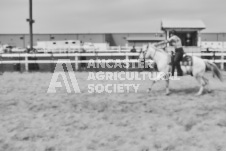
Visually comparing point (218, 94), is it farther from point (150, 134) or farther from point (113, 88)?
point (150, 134)

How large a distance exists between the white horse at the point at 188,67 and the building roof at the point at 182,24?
18.8 m

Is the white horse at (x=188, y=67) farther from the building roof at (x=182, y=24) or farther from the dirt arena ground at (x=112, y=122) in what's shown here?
the building roof at (x=182, y=24)

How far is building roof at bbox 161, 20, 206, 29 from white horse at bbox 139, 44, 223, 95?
1885 cm

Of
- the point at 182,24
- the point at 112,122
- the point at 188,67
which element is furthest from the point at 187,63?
the point at 182,24

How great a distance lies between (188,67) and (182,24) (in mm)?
21684

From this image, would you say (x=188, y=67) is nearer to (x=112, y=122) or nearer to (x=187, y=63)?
(x=187, y=63)

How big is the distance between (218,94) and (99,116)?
4412mm

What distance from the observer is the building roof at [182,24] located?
2688 cm

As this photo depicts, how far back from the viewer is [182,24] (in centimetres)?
2866

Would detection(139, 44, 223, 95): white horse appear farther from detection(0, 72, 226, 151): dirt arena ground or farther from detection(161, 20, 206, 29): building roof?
detection(161, 20, 206, 29): building roof

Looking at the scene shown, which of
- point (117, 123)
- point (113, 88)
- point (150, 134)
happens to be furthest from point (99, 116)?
point (113, 88)

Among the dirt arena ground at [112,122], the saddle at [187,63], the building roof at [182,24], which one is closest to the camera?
the dirt arena ground at [112,122]

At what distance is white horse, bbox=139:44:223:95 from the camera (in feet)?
27.1

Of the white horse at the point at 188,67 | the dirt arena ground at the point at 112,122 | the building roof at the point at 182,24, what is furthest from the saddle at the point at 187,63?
the building roof at the point at 182,24
